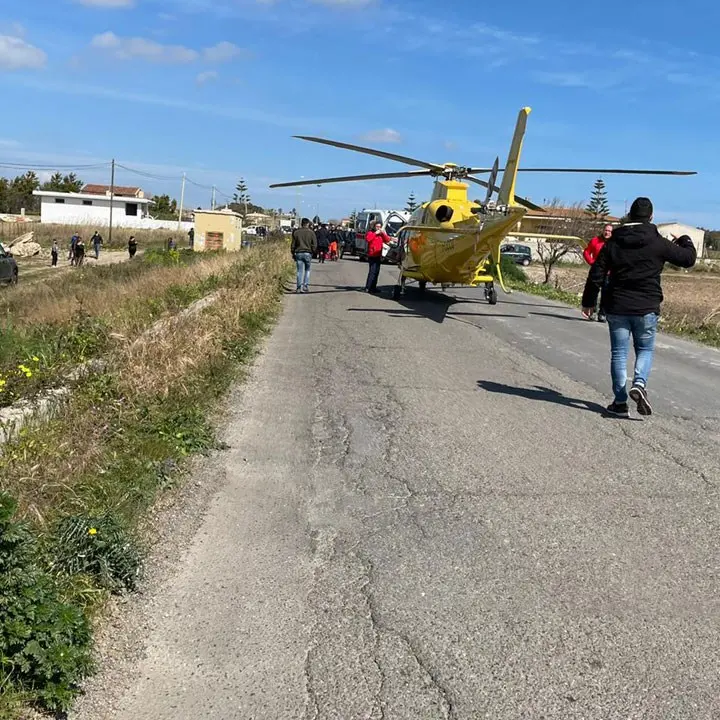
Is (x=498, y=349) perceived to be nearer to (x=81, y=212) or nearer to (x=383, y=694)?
(x=383, y=694)

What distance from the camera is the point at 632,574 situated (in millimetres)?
4105

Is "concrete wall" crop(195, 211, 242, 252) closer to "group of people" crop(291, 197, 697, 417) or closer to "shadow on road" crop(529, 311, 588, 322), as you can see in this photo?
"shadow on road" crop(529, 311, 588, 322)

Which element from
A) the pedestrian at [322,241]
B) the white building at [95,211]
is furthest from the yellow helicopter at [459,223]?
the white building at [95,211]

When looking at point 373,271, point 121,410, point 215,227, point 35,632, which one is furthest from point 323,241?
point 35,632

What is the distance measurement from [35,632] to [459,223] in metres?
13.9

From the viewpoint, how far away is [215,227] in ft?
155

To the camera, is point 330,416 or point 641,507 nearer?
point 641,507

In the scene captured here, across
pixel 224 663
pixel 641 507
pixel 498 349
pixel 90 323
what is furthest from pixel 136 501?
pixel 498 349

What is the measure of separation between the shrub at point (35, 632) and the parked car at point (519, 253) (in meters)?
57.5

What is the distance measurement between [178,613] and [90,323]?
6725mm

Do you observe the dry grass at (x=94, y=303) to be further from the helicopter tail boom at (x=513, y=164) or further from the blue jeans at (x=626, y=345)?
the helicopter tail boom at (x=513, y=164)

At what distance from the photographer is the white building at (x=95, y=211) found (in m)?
92.4

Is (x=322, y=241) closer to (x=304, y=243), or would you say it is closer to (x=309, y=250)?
(x=309, y=250)

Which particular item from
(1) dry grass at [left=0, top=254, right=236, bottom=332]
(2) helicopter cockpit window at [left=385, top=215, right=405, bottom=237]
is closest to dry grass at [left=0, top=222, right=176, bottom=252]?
(2) helicopter cockpit window at [left=385, top=215, right=405, bottom=237]
